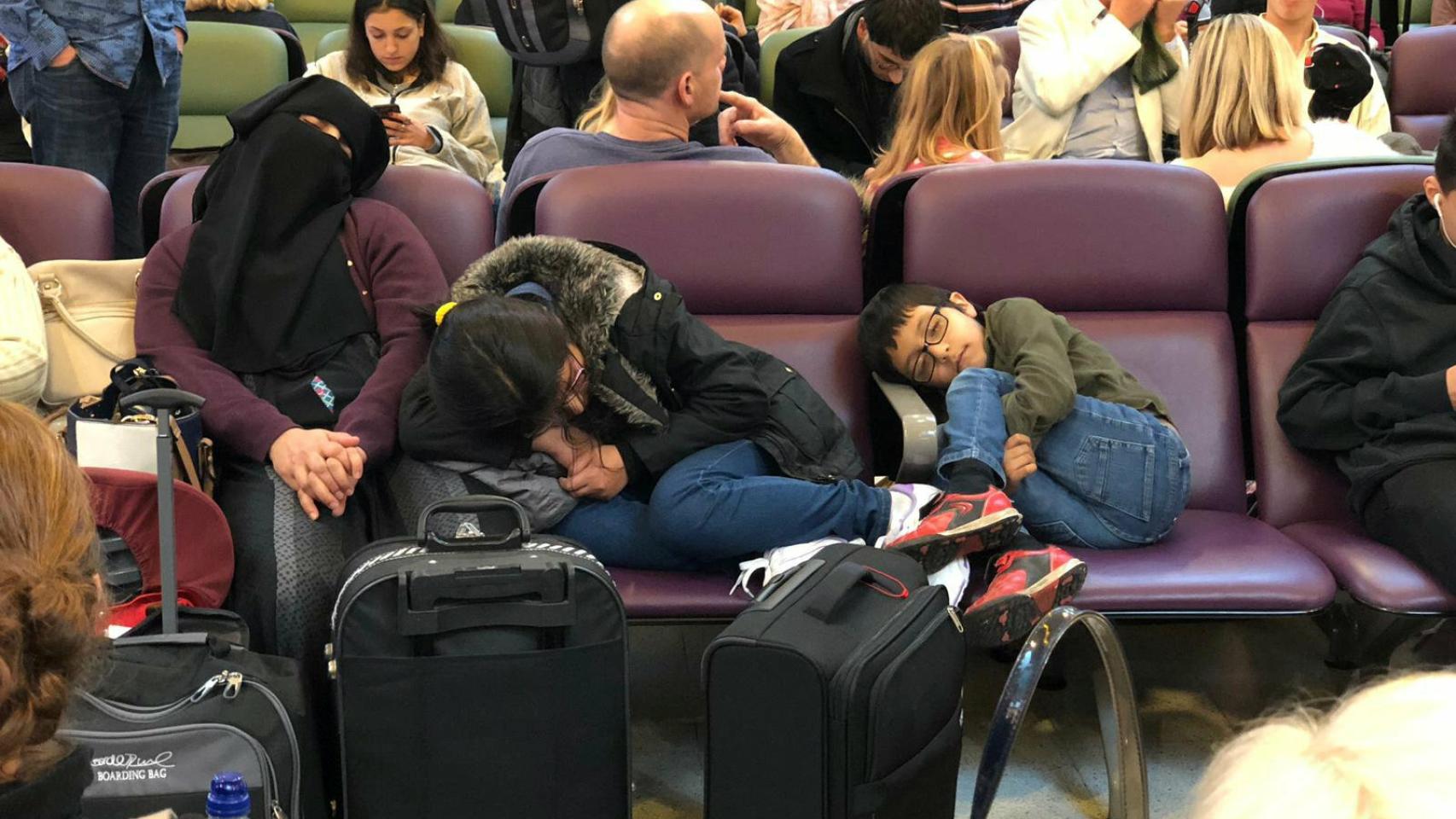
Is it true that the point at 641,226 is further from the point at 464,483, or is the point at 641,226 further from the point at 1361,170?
the point at 1361,170

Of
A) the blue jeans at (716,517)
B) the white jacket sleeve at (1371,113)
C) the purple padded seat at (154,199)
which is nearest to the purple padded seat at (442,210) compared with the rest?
the purple padded seat at (154,199)

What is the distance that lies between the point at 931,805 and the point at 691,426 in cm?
77

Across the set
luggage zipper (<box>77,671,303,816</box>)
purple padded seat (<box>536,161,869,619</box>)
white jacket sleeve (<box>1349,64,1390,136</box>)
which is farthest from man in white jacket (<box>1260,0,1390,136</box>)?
luggage zipper (<box>77,671,303,816</box>)

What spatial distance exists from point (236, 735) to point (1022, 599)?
1.14 m

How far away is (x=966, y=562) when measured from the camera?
8.05 feet

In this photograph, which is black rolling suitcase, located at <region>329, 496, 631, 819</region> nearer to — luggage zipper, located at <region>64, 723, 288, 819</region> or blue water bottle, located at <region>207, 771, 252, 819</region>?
luggage zipper, located at <region>64, 723, 288, 819</region>

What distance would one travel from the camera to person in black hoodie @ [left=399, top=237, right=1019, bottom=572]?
92.7 inches

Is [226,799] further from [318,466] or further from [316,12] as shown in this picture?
[316,12]

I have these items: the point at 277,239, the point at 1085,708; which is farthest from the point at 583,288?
the point at 1085,708

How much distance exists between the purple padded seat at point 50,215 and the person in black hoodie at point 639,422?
0.85 metres

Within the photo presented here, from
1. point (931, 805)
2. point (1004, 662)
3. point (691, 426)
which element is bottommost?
point (1004, 662)

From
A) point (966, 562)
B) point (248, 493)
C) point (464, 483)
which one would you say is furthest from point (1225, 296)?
Result: point (248, 493)

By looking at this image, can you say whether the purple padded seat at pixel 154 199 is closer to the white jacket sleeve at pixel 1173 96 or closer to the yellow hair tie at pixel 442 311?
the yellow hair tie at pixel 442 311

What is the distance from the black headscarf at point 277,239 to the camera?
2.61 meters
